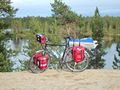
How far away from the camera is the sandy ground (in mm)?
8688

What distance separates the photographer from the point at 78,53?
10.6m

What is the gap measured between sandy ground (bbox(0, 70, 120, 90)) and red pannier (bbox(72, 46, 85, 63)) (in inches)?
16.0

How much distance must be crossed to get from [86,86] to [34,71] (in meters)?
2.40

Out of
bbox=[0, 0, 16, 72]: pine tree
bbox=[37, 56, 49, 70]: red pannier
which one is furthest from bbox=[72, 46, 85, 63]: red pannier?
bbox=[0, 0, 16, 72]: pine tree

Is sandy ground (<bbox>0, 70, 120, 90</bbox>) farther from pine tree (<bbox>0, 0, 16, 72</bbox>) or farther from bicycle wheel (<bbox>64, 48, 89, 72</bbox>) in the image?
pine tree (<bbox>0, 0, 16, 72</bbox>)

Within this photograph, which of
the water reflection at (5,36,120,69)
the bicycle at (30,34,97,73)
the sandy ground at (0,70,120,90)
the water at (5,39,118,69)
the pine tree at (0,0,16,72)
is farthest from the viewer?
the water reflection at (5,36,120,69)

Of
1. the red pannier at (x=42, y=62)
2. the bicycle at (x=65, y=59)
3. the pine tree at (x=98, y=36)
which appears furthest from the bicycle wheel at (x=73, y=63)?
the pine tree at (x=98, y=36)

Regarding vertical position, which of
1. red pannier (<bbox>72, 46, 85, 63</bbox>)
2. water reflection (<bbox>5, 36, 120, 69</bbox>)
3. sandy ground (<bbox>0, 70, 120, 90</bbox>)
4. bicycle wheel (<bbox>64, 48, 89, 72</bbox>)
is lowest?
water reflection (<bbox>5, 36, 120, 69</bbox>)

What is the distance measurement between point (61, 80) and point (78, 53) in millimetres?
1322

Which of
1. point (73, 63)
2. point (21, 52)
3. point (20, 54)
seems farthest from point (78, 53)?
point (20, 54)

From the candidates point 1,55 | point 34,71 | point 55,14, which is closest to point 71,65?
point 34,71

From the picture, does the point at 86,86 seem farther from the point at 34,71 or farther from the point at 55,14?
the point at 55,14

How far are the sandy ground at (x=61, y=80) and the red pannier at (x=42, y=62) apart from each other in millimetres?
195

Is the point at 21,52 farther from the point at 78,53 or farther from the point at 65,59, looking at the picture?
the point at 78,53
